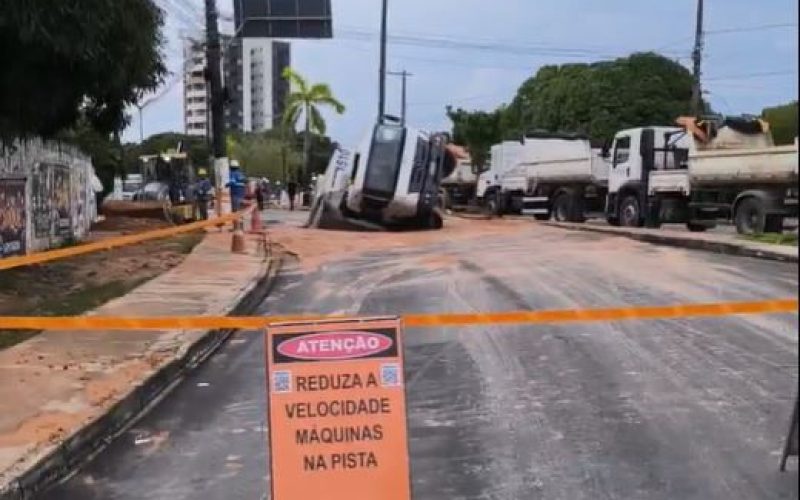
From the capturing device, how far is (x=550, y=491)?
604 cm

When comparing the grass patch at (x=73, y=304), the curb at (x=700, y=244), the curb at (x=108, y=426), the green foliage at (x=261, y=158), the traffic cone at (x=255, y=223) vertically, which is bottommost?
the curb at (x=108, y=426)

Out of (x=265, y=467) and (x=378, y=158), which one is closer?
(x=265, y=467)

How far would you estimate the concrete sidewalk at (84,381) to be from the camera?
6814 mm

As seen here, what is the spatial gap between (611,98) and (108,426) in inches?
2201

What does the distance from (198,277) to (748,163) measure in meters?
13.4

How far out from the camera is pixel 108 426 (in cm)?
786

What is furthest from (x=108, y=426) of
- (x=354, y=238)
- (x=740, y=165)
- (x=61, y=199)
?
(x=354, y=238)

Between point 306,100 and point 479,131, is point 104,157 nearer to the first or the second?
point 479,131

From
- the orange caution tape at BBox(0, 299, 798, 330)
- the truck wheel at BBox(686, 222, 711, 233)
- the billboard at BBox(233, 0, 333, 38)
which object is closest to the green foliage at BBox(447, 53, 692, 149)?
the truck wheel at BBox(686, 222, 711, 233)

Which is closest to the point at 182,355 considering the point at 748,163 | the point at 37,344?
the point at 37,344

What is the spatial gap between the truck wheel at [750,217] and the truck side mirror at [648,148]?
470 cm

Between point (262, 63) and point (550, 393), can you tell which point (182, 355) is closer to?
point (550, 393)

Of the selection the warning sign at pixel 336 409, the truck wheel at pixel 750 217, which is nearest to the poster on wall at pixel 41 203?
the truck wheel at pixel 750 217

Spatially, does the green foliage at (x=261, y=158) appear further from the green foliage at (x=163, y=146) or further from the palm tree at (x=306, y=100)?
the palm tree at (x=306, y=100)
